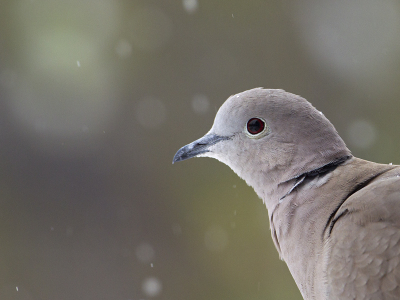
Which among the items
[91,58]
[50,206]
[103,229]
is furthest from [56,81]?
[103,229]

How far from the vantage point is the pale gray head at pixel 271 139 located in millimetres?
889

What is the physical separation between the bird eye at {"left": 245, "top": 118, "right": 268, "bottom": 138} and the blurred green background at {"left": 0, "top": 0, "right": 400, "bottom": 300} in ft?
5.85

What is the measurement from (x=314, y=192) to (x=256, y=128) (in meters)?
0.22

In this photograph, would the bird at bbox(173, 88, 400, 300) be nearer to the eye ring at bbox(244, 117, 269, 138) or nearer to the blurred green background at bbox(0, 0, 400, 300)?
the eye ring at bbox(244, 117, 269, 138)

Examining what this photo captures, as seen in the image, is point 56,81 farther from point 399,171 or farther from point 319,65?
point 399,171

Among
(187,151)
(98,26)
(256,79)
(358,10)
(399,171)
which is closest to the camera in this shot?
(399,171)

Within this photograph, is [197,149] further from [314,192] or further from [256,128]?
[314,192]

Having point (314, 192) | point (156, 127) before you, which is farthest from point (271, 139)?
point (156, 127)

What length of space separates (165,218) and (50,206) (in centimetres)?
90

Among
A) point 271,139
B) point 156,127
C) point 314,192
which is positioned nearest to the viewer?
point 314,192

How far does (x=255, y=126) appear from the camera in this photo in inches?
38.1

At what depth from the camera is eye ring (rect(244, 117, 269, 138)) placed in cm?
95

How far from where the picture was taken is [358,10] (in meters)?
3.17

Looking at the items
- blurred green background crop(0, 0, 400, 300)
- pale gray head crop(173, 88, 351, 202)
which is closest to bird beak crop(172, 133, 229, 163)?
pale gray head crop(173, 88, 351, 202)
